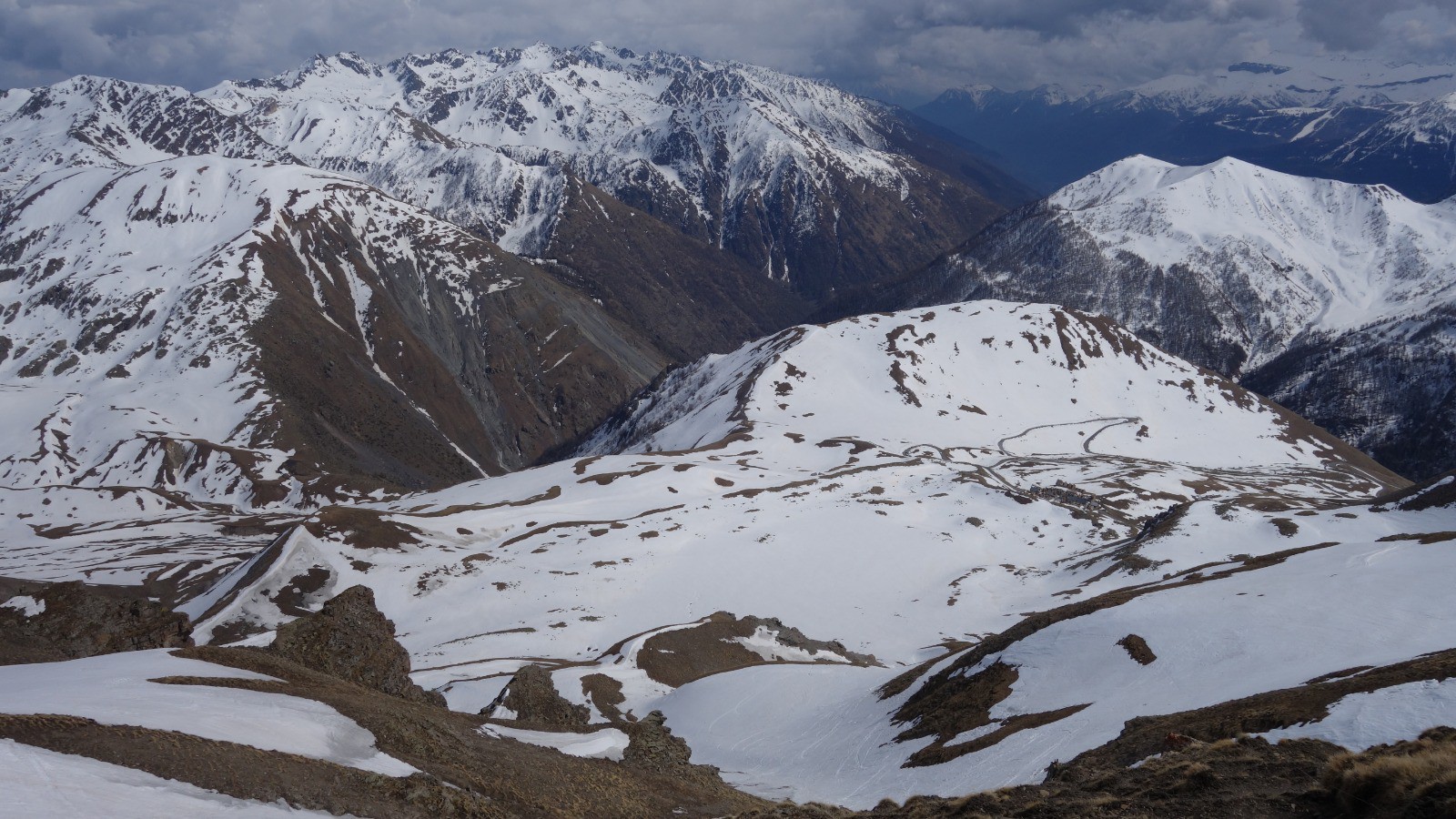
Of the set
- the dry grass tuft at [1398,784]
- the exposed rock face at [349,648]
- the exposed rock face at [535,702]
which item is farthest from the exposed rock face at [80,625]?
the dry grass tuft at [1398,784]

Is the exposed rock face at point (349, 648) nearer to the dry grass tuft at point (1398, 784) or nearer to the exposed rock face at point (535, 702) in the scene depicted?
the exposed rock face at point (535, 702)

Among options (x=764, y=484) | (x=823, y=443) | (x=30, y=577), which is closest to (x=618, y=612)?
(x=764, y=484)

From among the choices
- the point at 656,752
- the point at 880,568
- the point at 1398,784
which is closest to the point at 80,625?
the point at 656,752

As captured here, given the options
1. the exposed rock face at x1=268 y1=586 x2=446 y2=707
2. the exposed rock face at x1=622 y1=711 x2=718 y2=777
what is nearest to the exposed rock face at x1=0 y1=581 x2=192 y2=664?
the exposed rock face at x1=268 y1=586 x2=446 y2=707

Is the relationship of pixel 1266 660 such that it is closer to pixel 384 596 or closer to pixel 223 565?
pixel 384 596

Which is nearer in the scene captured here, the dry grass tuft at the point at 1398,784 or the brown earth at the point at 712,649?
the dry grass tuft at the point at 1398,784
